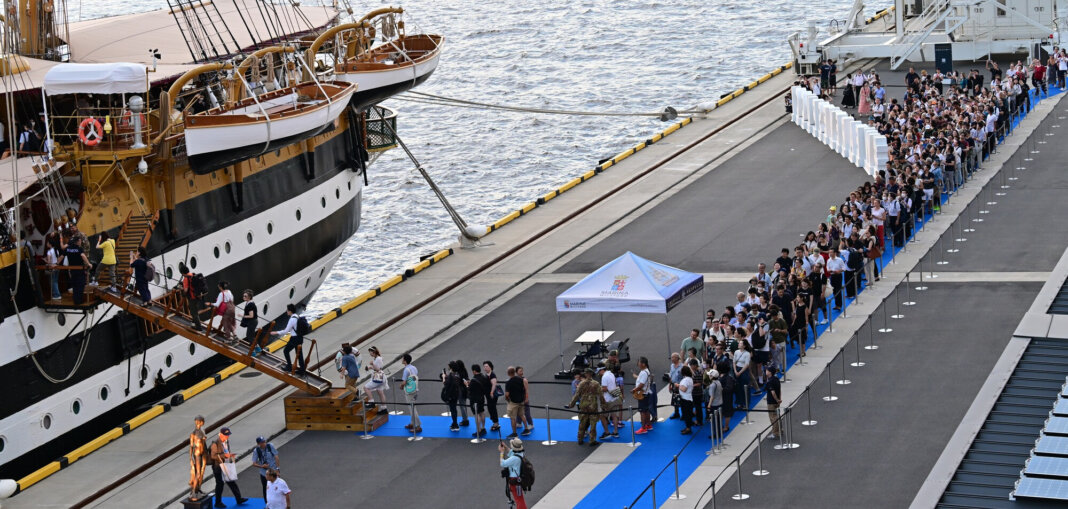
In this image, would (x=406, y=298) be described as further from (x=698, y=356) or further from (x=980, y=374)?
(x=980, y=374)

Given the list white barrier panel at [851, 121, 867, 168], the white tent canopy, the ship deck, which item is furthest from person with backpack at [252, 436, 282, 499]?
white barrier panel at [851, 121, 867, 168]

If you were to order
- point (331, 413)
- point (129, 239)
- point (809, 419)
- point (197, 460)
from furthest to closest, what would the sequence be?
point (129, 239), point (331, 413), point (809, 419), point (197, 460)

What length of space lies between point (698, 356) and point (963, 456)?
570cm

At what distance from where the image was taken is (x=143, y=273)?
29625 millimetres

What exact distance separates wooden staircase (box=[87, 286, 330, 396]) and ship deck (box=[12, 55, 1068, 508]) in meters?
1.08

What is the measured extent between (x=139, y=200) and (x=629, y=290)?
1037 centimetres

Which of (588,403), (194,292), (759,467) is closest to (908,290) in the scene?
(588,403)

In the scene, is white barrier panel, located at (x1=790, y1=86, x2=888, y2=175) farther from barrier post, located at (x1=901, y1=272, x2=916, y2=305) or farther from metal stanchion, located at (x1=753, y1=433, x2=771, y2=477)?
metal stanchion, located at (x1=753, y1=433, x2=771, y2=477)

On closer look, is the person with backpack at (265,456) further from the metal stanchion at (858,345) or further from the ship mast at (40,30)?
the ship mast at (40,30)

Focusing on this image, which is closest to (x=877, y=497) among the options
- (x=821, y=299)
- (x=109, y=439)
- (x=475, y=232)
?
(x=821, y=299)

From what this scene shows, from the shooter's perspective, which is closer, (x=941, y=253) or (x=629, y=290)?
(x=629, y=290)

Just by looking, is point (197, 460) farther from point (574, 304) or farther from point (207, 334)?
point (574, 304)

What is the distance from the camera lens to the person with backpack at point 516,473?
23.7 metres

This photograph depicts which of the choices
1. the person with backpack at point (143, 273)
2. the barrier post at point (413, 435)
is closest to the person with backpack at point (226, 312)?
the person with backpack at point (143, 273)
